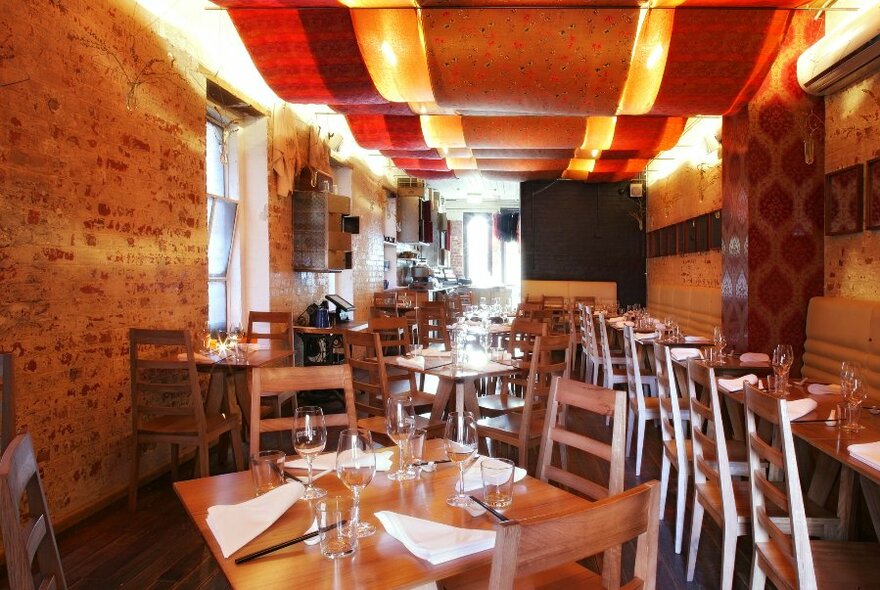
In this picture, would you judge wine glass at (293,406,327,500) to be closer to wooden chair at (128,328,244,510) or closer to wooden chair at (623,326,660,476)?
wooden chair at (128,328,244,510)

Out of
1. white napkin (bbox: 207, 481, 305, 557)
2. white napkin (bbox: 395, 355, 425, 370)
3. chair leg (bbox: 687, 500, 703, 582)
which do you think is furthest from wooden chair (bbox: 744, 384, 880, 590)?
white napkin (bbox: 395, 355, 425, 370)

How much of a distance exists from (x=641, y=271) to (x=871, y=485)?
34.4 feet

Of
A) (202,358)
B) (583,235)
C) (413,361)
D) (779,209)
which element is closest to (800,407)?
(413,361)

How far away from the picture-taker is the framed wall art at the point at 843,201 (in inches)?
189

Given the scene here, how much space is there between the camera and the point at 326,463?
2.11 metres

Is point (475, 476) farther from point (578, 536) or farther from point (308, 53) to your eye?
point (308, 53)

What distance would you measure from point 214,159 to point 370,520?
5.54m

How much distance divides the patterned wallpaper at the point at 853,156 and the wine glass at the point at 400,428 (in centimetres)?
426

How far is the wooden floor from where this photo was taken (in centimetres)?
296

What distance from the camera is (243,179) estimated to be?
6.63 meters

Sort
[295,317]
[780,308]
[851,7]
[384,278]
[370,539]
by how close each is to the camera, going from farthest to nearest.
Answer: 1. [384,278]
2. [295,317]
3. [780,308]
4. [851,7]
5. [370,539]

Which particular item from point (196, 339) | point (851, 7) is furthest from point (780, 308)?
point (196, 339)

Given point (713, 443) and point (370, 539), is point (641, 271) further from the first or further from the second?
point (370, 539)

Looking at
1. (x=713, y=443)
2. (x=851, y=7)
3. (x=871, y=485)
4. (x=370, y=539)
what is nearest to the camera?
(x=370, y=539)
